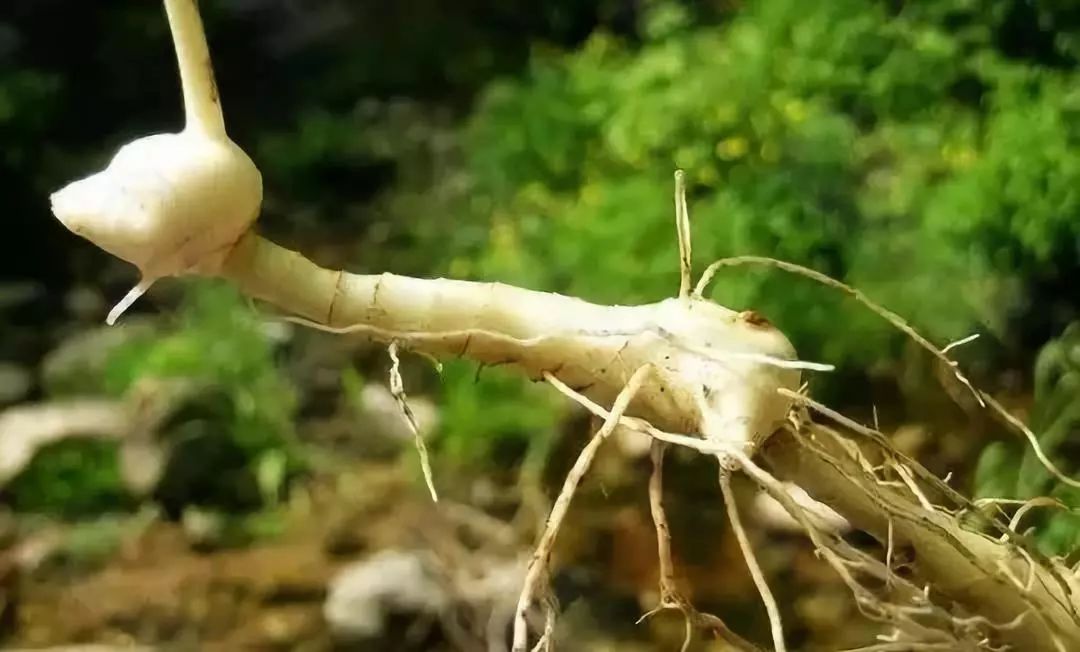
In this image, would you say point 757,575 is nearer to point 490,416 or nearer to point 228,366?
point 490,416

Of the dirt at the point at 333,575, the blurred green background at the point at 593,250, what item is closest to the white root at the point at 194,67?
the blurred green background at the point at 593,250

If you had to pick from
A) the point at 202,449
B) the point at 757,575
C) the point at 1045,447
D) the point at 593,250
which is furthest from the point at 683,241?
the point at 202,449

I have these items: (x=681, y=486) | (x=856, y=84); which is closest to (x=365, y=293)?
(x=681, y=486)

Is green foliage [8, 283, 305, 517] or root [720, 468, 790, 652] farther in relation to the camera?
green foliage [8, 283, 305, 517]

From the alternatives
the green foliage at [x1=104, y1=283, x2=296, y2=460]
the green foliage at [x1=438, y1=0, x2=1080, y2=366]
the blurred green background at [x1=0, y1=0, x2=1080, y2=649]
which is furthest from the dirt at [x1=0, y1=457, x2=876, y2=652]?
the green foliage at [x1=438, y1=0, x2=1080, y2=366]

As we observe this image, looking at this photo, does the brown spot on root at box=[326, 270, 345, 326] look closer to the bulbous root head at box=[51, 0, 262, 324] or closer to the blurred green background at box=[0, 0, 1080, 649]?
the bulbous root head at box=[51, 0, 262, 324]

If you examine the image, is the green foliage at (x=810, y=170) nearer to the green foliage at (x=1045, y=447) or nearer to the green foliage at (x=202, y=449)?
the green foliage at (x=1045, y=447)
